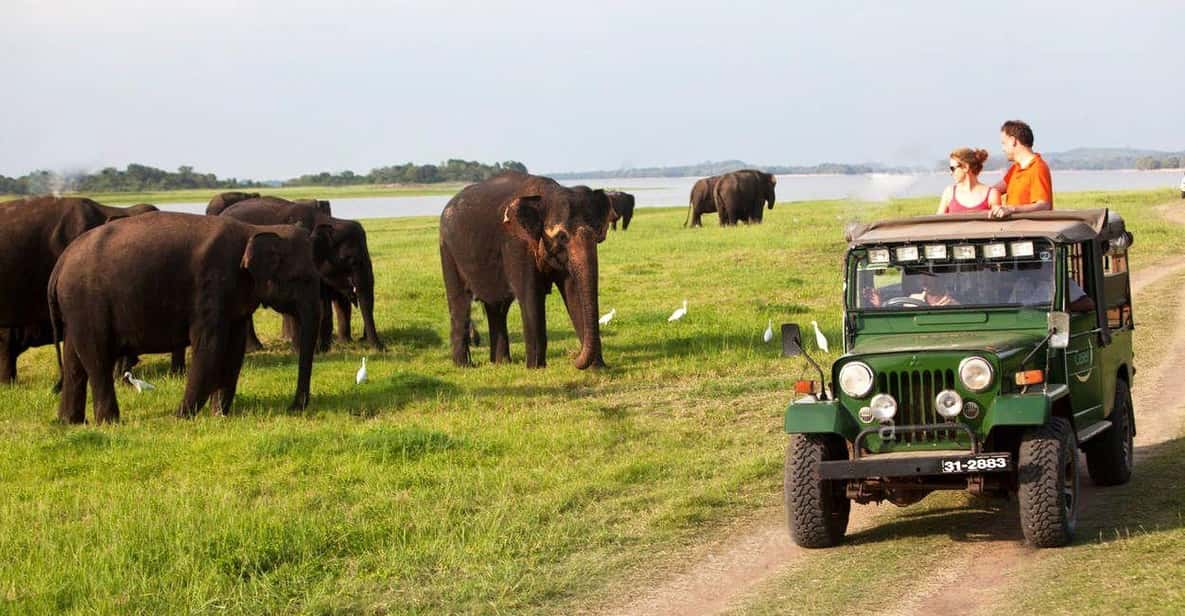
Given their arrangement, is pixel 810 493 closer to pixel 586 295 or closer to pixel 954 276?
pixel 954 276

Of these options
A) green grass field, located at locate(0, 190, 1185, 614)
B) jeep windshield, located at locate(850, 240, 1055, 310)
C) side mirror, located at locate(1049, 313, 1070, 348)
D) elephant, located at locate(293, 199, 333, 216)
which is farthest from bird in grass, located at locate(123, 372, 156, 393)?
side mirror, located at locate(1049, 313, 1070, 348)

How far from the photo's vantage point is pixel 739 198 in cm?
5653

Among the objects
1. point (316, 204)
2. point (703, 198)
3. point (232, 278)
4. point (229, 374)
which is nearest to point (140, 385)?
point (229, 374)

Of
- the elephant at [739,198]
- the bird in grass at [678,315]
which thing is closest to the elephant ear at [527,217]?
the bird in grass at [678,315]

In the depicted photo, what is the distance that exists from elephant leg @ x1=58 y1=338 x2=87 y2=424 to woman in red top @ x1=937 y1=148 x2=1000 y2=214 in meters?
8.55

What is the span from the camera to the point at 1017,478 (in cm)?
862

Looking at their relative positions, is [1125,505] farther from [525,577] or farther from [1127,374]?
[525,577]

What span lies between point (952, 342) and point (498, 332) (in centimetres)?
1071

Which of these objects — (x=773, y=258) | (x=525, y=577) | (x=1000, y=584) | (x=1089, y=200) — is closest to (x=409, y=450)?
(x=525, y=577)

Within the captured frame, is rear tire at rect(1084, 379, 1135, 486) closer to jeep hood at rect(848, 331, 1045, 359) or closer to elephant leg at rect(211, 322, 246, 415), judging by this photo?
jeep hood at rect(848, 331, 1045, 359)

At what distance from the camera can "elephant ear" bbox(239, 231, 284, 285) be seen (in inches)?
595

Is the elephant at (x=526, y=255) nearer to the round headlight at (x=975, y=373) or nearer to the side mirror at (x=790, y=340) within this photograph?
the side mirror at (x=790, y=340)

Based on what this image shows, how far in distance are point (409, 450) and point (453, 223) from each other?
7325 millimetres

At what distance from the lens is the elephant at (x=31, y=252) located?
17.9m
